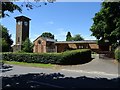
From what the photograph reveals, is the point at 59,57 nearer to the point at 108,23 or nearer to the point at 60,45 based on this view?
the point at 108,23

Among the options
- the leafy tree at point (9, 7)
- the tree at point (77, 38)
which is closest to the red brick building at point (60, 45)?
the leafy tree at point (9, 7)

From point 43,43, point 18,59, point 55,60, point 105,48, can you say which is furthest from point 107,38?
point 43,43

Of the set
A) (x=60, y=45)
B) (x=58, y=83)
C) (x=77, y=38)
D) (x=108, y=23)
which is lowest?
(x=58, y=83)

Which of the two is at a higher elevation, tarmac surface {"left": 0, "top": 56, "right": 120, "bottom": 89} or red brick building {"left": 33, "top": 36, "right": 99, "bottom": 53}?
red brick building {"left": 33, "top": 36, "right": 99, "bottom": 53}

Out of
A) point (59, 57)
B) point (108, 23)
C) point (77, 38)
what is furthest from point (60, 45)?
point (77, 38)

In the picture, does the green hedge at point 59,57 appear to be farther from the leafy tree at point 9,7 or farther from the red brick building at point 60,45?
the red brick building at point 60,45

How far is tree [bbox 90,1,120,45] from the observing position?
30.6 metres

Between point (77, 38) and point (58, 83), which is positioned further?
point (77, 38)

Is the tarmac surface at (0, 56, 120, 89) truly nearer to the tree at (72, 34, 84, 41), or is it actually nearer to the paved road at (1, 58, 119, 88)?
the paved road at (1, 58, 119, 88)

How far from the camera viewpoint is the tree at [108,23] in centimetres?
3061

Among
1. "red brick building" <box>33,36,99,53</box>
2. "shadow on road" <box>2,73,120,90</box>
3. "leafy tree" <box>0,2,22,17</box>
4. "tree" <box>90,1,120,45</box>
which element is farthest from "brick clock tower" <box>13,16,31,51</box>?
"leafy tree" <box>0,2,22,17</box>

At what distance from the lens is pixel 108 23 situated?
32406 millimetres

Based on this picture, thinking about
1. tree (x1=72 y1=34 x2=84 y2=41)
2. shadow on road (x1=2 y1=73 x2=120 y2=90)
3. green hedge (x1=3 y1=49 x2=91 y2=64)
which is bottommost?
shadow on road (x1=2 y1=73 x2=120 y2=90)

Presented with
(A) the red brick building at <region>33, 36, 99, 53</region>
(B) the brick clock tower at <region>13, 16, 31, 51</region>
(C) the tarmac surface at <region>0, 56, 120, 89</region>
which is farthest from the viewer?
(B) the brick clock tower at <region>13, 16, 31, 51</region>
